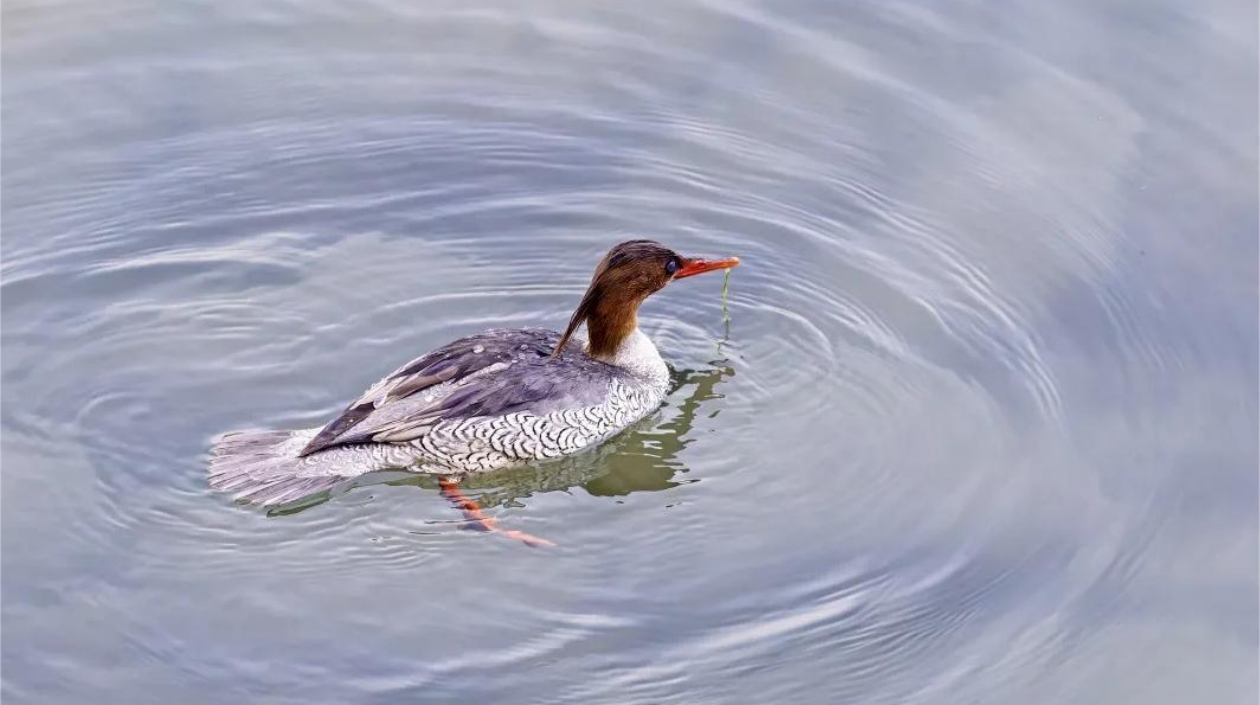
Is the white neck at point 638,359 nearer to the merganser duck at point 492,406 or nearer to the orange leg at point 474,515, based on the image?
the merganser duck at point 492,406

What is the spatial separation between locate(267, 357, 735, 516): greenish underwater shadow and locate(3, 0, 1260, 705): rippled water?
31 millimetres

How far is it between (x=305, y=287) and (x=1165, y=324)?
4.77 metres

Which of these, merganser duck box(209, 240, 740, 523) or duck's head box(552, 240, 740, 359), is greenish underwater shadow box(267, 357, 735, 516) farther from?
duck's head box(552, 240, 740, 359)

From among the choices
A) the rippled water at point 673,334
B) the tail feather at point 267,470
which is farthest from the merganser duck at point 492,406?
the rippled water at point 673,334

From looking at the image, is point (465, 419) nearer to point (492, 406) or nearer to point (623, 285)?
point (492, 406)

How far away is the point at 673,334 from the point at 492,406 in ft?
4.86

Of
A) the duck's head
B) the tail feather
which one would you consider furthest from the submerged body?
the duck's head

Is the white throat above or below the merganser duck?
above

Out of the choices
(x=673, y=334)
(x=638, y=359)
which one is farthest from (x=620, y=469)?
(x=673, y=334)

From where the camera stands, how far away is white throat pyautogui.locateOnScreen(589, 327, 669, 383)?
378 inches

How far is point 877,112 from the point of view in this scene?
37.6 ft

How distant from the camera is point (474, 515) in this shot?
8.67 meters

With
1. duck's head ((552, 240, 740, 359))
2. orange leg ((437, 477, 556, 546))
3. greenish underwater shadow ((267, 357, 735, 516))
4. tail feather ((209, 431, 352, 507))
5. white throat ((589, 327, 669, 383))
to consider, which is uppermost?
duck's head ((552, 240, 740, 359))

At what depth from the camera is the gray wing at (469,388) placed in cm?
881
